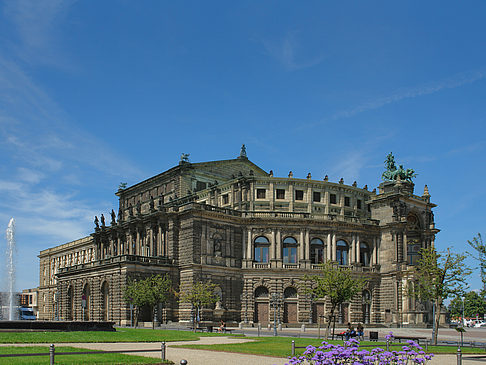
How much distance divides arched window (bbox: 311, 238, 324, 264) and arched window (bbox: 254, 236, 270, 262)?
258 inches

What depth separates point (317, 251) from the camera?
268 feet

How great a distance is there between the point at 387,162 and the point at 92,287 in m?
48.1

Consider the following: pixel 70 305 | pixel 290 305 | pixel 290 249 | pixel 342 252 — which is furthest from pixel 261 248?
pixel 70 305

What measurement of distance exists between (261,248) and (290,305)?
8.58m

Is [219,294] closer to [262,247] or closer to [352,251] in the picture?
[262,247]

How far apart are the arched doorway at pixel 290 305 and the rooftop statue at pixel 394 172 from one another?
79.9ft

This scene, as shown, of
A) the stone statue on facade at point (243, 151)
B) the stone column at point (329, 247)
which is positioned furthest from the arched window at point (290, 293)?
the stone statue on facade at point (243, 151)

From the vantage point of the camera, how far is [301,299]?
77.9 meters

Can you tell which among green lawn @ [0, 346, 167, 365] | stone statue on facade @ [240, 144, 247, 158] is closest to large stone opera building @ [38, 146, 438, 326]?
stone statue on facade @ [240, 144, 247, 158]

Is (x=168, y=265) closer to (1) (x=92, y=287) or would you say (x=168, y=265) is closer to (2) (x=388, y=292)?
(1) (x=92, y=287)

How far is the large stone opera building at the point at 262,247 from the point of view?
7481 cm

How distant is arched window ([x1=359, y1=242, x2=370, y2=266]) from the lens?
8438 cm

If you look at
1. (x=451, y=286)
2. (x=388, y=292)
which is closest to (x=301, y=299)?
(x=388, y=292)

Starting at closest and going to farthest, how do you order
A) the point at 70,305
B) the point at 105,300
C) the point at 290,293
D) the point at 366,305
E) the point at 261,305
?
the point at 105,300
the point at 261,305
the point at 290,293
the point at 366,305
the point at 70,305
